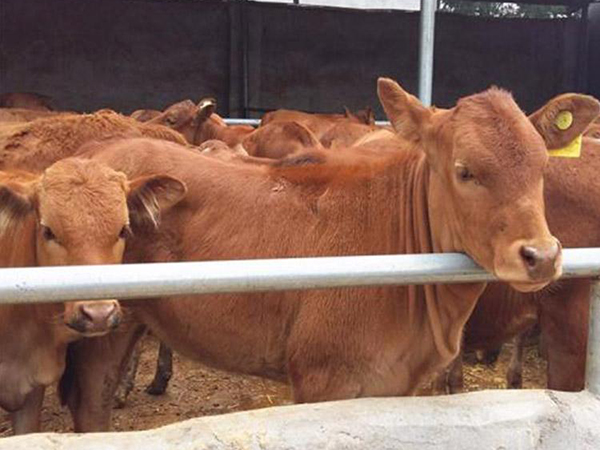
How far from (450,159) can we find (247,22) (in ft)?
54.3

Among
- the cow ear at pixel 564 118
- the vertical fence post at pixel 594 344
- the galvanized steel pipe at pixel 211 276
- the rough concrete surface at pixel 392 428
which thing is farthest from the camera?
the cow ear at pixel 564 118

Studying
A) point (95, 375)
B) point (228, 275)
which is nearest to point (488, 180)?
point (228, 275)

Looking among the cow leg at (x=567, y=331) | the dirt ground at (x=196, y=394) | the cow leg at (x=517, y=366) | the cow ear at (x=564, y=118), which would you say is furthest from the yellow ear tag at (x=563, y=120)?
the dirt ground at (x=196, y=394)

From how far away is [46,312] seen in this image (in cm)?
336

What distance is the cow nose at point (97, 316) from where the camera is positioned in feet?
9.23

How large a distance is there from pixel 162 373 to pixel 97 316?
2.63 m

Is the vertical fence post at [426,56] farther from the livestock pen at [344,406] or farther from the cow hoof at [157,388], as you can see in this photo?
the livestock pen at [344,406]

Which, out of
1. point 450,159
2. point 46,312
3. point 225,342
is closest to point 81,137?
point 46,312

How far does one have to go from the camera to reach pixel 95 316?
2811 mm

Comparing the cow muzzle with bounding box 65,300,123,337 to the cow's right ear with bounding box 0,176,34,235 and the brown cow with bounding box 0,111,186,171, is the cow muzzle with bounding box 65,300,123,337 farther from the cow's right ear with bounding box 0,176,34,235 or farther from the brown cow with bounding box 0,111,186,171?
the brown cow with bounding box 0,111,186,171

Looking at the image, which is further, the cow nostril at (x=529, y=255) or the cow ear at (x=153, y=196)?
the cow ear at (x=153, y=196)

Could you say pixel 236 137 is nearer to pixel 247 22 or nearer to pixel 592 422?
pixel 592 422

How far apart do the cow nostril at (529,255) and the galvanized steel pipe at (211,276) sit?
21 cm

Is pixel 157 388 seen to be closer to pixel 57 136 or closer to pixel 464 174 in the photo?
pixel 57 136
